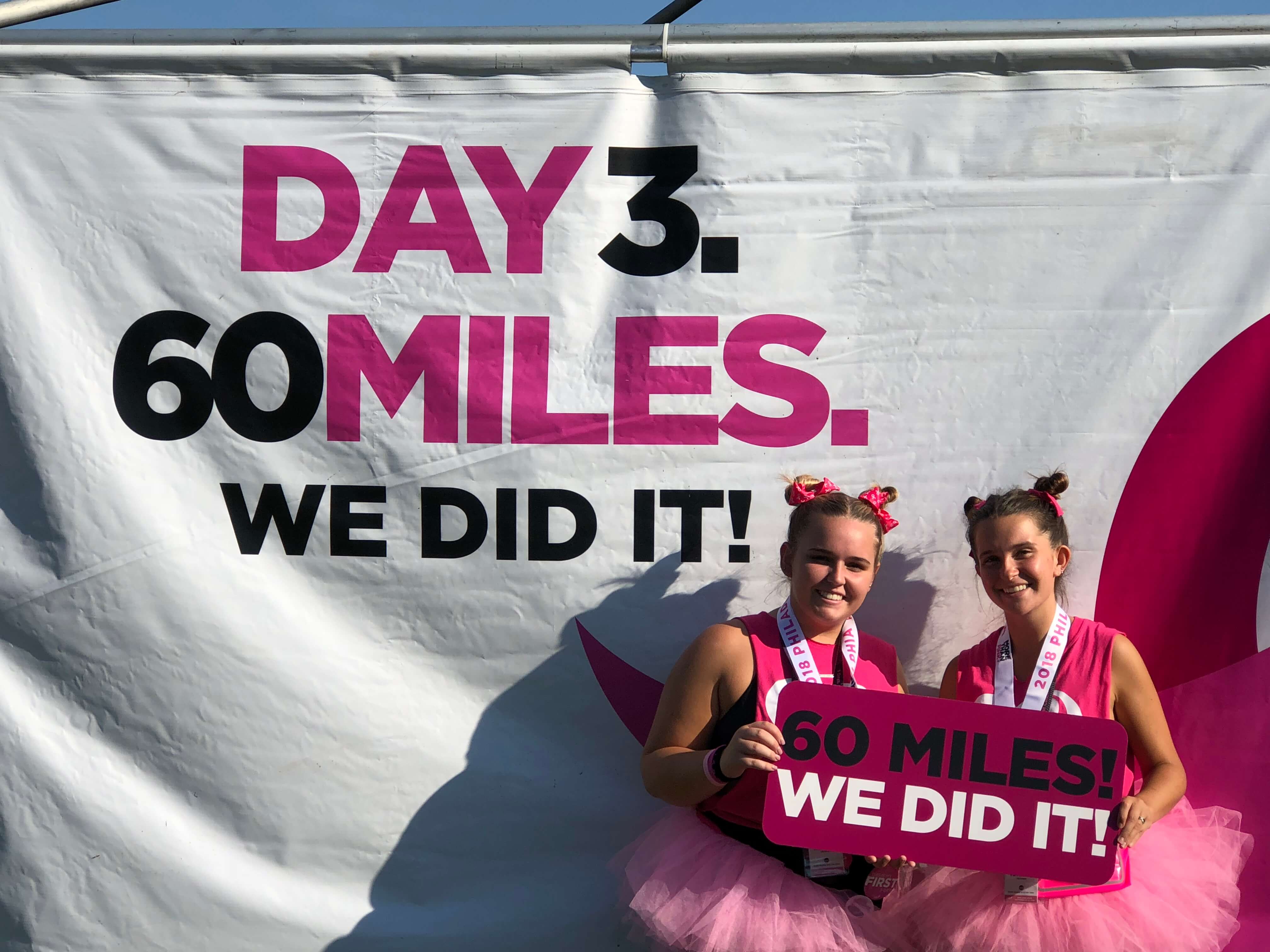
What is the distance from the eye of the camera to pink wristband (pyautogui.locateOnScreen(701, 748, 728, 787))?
190cm

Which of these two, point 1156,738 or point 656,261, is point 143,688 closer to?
point 656,261

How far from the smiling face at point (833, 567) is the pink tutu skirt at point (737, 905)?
49 centimetres

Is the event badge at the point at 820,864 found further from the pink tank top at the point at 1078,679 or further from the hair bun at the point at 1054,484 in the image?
the hair bun at the point at 1054,484

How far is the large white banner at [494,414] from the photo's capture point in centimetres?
235

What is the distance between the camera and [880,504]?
2074 mm

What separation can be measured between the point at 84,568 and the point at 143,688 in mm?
324

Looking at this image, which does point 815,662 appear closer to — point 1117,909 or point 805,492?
point 805,492

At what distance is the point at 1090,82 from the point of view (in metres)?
2.34

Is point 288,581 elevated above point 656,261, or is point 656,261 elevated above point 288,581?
point 656,261

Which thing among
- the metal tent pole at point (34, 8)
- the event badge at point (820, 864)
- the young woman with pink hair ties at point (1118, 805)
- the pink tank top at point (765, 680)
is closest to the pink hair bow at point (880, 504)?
the young woman with pink hair ties at point (1118, 805)

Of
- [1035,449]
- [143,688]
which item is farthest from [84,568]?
[1035,449]

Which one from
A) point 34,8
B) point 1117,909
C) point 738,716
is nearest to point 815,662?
point 738,716

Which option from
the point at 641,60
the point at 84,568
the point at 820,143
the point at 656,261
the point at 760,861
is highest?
the point at 641,60

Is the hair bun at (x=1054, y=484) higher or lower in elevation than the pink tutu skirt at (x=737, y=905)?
higher
